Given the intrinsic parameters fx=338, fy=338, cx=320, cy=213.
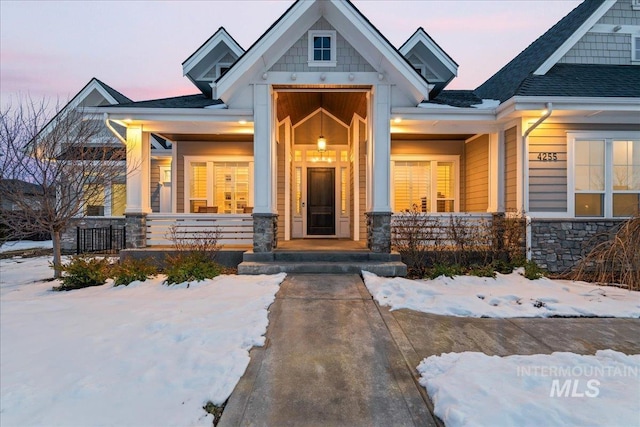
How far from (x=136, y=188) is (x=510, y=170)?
27.8 ft

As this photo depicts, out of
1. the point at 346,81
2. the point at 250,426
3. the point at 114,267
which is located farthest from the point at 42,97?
the point at 250,426

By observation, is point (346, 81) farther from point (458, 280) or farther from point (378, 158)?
point (458, 280)

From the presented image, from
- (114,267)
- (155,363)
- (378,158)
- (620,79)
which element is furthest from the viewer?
(620,79)

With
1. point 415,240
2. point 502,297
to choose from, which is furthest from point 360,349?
point 415,240

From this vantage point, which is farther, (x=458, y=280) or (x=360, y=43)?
(x=360, y=43)

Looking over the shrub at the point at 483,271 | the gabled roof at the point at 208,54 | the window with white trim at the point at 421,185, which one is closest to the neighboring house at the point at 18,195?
the gabled roof at the point at 208,54

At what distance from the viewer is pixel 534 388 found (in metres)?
2.46

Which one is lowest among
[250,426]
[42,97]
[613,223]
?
[250,426]

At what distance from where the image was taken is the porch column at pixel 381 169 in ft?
23.1

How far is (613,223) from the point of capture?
7.17 m

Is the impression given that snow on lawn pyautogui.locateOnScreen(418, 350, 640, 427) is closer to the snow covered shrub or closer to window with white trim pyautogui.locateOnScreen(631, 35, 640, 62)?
the snow covered shrub

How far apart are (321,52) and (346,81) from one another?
0.82m

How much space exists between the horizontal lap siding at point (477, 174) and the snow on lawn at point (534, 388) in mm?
6218

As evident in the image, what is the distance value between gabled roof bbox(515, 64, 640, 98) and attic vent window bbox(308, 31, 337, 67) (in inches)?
153
